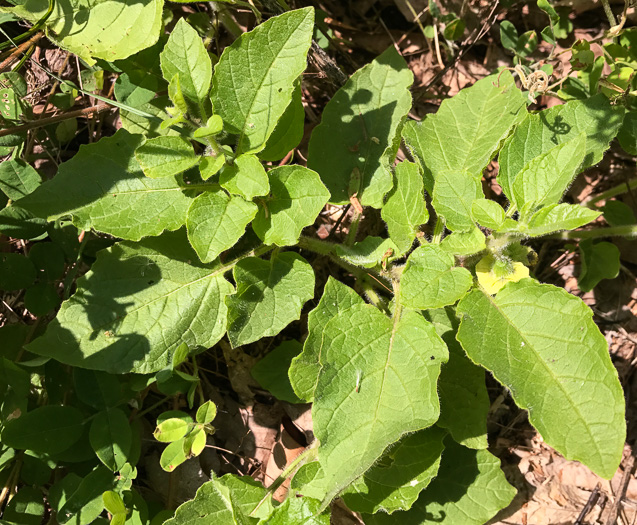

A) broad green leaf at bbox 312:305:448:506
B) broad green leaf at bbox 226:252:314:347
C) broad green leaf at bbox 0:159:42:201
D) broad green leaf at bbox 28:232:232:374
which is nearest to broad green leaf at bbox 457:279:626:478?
broad green leaf at bbox 312:305:448:506

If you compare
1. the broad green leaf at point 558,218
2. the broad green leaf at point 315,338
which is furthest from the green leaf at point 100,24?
the broad green leaf at point 558,218

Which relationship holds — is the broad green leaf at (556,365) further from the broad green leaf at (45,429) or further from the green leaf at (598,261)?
the broad green leaf at (45,429)

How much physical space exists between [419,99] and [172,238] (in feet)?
6.10

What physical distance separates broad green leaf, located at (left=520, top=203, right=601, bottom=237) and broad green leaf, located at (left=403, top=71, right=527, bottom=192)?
670mm

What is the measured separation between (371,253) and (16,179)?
72.3 inches

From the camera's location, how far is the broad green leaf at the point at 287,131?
2676 mm

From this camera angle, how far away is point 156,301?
2.72 meters

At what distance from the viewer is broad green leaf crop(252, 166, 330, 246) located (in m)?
2.42

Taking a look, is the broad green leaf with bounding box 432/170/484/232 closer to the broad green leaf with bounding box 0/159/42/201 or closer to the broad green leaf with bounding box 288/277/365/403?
the broad green leaf with bounding box 288/277/365/403

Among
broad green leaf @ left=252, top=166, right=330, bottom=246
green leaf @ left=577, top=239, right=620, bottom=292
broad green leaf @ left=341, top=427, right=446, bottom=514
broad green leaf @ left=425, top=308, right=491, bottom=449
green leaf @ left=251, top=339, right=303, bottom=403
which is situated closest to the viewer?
broad green leaf @ left=252, top=166, right=330, bottom=246

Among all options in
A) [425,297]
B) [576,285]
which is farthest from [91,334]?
Answer: [576,285]

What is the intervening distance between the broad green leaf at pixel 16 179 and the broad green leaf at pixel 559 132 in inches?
90.6

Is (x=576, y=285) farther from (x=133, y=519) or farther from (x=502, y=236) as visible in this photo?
(x=133, y=519)

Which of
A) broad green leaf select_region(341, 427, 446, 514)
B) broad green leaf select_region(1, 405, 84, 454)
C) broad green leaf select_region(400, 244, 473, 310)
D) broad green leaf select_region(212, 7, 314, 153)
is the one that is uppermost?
broad green leaf select_region(212, 7, 314, 153)
